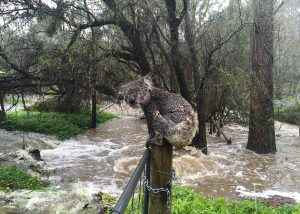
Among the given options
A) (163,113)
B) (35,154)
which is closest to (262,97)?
(35,154)

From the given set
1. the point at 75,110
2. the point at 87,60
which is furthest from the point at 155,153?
the point at 75,110

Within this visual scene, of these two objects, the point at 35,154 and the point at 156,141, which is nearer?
the point at 156,141

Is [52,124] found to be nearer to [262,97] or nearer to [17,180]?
[17,180]

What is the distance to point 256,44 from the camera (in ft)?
52.4

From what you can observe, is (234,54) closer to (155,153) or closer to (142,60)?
(142,60)

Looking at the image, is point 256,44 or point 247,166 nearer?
point 247,166

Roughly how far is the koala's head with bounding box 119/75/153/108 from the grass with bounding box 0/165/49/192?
6.57 m

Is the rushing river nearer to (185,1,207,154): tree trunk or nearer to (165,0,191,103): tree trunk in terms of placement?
(185,1,207,154): tree trunk

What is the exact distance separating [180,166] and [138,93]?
990cm

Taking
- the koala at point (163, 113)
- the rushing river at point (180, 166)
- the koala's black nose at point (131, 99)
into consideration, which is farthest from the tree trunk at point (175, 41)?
the koala's black nose at point (131, 99)

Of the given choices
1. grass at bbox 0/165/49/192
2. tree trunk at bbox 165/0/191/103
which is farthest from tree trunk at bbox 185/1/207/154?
grass at bbox 0/165/49/192

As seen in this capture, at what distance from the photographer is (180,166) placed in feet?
41.1

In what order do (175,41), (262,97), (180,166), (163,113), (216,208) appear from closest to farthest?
(163,113) < (216,208) < (180,166) < (175,41) < (262,97)

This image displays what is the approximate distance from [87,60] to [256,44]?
24.0 feet
